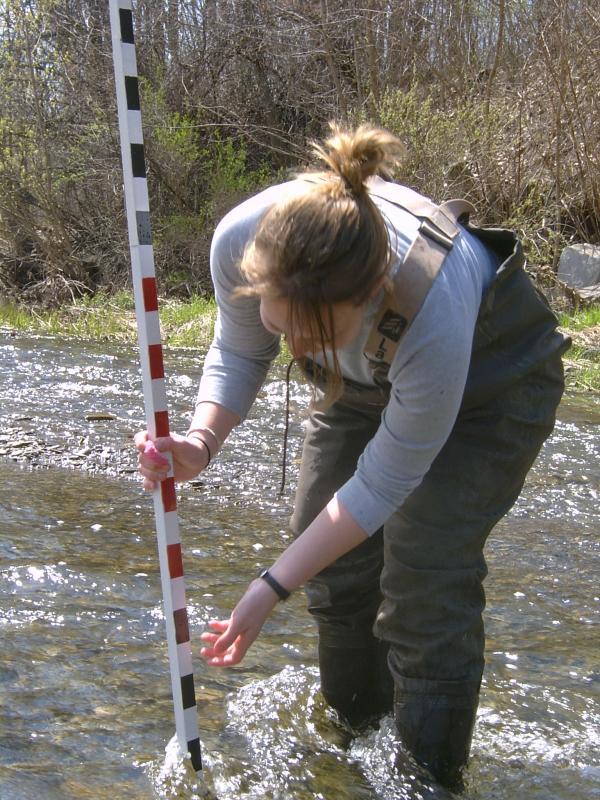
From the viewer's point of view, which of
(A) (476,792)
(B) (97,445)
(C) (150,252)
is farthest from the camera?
(B) (97,445)

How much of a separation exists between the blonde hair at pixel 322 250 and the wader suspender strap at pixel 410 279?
77mm

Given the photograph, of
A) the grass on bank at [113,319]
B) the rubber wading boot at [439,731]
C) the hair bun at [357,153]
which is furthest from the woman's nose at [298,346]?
the grass on bank at [113,319]

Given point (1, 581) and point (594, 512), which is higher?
point (1, 581)

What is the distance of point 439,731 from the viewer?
2.34 m

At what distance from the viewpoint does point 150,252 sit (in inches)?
83.3

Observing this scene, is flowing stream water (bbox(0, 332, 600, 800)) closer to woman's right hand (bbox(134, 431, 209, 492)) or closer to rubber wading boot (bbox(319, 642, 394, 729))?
rubber wading boot (bbox(319, 642, 394, 729))

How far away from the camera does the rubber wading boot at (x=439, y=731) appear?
7.61 ft

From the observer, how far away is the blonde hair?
5.61 ft

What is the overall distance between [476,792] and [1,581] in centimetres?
195

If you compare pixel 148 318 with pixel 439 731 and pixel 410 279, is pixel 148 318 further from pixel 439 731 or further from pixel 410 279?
pixel 439 731

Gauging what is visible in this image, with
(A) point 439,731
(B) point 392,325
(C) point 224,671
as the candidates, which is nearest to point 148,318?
(B) point 392,325

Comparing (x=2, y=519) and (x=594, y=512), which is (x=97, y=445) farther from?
(x=594, y=512)

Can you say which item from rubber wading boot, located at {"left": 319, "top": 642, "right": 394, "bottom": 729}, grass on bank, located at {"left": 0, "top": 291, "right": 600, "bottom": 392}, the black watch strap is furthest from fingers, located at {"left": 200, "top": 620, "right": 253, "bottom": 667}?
grass on bank, located at {"left": 0, "top": 291, "right": 600, "bottom": 392}

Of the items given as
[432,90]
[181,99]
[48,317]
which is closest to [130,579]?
[48,317]
